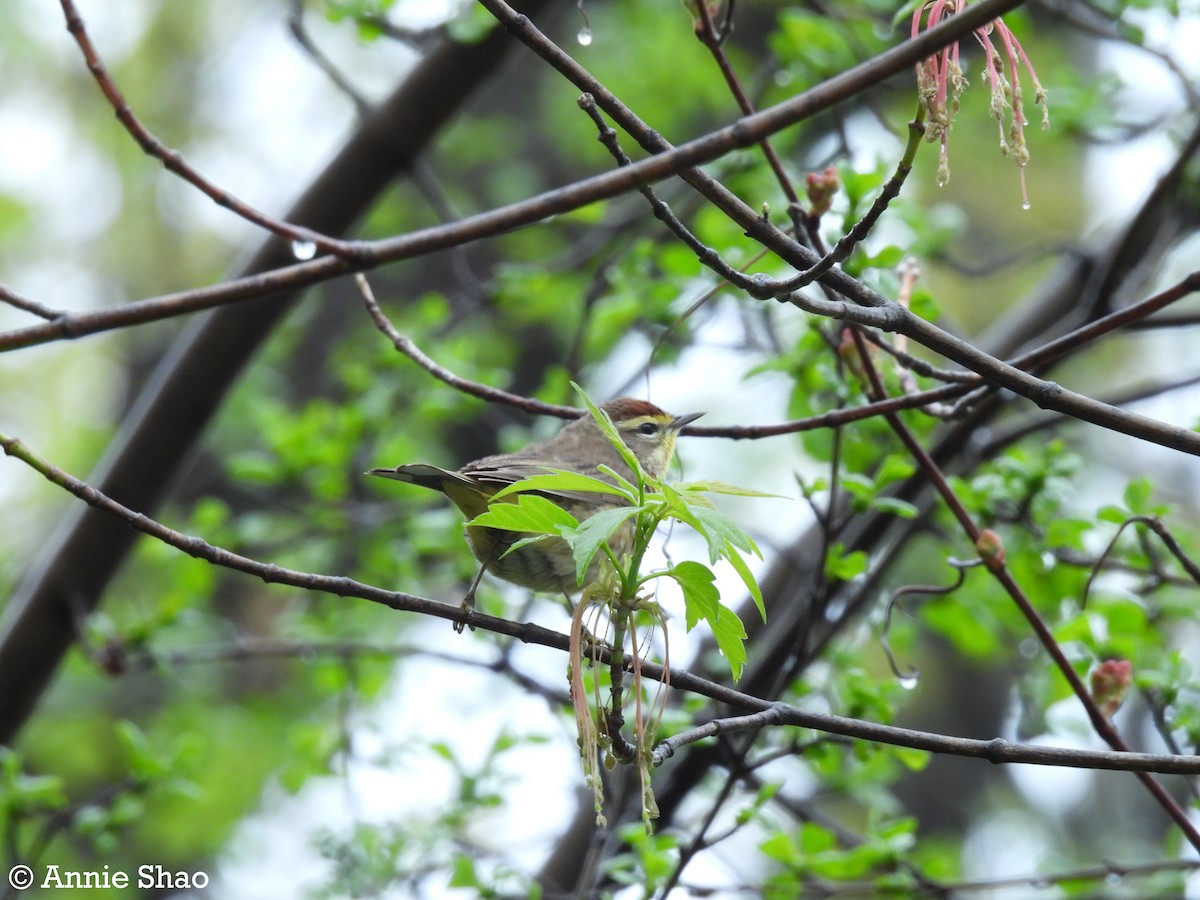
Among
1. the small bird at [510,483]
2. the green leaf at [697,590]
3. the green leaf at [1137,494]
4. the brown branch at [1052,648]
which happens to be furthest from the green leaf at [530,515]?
the green leaf at [1137,494]

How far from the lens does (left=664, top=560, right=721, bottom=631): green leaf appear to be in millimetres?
1966

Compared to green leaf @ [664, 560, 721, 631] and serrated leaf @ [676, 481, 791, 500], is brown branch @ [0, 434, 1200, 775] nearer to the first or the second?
green leaf @ [664, 560, 721, 631]

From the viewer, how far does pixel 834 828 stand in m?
4.63

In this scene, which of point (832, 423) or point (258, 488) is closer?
point (832, 423)

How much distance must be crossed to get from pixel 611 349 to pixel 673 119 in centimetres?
307

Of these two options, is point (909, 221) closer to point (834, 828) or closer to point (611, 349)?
point (611, 349)

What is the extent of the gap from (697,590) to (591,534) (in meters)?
0.26

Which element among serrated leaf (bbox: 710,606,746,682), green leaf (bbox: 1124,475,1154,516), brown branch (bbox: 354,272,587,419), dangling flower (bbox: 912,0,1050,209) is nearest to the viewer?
dangling flower (bbox: 912,0,1050,209)

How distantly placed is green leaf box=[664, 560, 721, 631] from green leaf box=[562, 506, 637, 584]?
0.14 metres

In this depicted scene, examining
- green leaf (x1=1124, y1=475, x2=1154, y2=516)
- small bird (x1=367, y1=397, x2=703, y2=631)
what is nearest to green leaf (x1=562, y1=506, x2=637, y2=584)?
small bird (x1=367, y1=397, x2=703, y2=631)

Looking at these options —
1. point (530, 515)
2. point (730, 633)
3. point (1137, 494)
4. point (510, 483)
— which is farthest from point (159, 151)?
point (1137, 494)

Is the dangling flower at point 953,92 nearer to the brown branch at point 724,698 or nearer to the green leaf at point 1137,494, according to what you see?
the brown branch at point 724,698

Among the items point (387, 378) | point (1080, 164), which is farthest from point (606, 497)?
point (1080, 164)

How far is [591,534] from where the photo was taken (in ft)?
6.11
